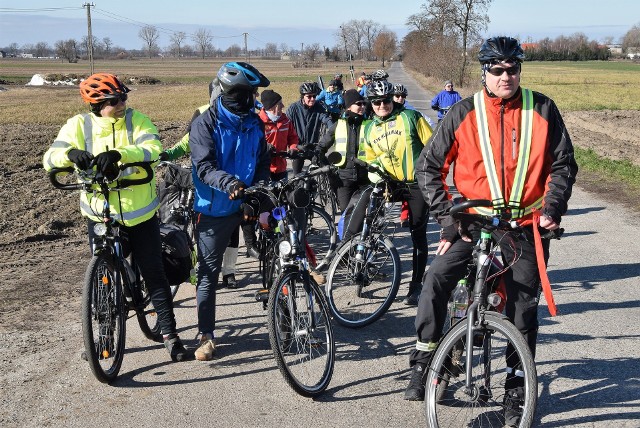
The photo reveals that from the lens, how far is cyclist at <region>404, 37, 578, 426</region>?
4.07 meters

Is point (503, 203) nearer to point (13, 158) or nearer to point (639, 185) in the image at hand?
point (639, 185)

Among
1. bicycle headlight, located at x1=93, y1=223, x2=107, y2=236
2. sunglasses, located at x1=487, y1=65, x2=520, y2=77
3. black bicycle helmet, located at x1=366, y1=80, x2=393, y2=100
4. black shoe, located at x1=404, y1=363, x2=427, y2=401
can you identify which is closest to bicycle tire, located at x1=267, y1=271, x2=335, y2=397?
black shoe, located at x1=404, y1=363, x2=427, y2=401

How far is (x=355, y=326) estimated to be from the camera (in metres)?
6.18

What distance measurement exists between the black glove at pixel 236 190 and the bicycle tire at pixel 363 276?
1790 mm

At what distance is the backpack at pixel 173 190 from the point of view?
7219 millimetres

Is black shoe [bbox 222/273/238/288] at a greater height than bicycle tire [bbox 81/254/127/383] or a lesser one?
lesser

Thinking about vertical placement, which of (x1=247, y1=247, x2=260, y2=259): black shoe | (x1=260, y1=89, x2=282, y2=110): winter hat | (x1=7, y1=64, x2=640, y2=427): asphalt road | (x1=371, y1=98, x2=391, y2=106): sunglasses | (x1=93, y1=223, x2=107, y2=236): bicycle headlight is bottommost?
(x1=7, y1=64, x2=640, y2=427): asphalt road

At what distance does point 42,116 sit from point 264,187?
28088mm

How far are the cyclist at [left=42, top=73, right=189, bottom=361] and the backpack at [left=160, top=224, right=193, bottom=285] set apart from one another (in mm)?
244

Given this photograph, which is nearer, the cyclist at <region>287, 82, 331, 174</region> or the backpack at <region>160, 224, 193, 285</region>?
the backpack at <region>160, 224, 193, 285</region>

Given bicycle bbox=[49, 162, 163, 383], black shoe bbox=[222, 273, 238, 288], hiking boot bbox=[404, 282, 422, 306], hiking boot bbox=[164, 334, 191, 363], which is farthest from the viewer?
black shoe bbox=[222, 273, 238, 288]

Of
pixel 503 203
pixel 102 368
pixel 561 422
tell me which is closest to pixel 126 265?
pixel 102 368

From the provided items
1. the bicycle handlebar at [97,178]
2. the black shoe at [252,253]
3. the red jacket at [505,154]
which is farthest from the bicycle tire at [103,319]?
the black shoe at [252,253]

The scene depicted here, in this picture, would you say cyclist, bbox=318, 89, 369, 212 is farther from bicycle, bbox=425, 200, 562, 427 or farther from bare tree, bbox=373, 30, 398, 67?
bare tree, bbox=373, 30, 398, 67
